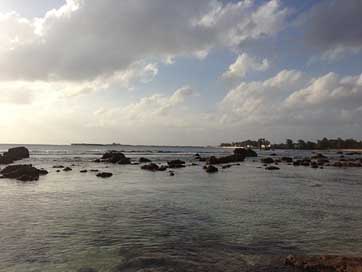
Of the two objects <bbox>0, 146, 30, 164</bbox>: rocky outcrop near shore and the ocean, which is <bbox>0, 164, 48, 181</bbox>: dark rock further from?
<bbox>0, 146, 30, 164</bbox>: rocky outcrop near shore

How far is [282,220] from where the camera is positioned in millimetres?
19812

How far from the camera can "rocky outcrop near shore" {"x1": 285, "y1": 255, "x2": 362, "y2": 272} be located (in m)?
11.3

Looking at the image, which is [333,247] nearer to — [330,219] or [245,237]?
[245,237]

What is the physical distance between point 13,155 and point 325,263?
3508 inches

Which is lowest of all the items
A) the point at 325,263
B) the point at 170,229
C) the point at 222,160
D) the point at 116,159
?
the point at 170,229

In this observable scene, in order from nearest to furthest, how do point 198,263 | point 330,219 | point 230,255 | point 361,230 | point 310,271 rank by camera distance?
point 310,271, point 198,263, point 230,255, point 361,230, point 330,219

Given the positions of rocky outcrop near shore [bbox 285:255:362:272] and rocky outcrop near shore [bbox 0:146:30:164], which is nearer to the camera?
rocky outcrop near shore [bbox 285:255:362:272]

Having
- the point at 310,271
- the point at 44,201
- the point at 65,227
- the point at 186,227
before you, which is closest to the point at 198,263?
the point at 310,271

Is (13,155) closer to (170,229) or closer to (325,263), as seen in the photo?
(170,229)

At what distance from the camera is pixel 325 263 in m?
11.9

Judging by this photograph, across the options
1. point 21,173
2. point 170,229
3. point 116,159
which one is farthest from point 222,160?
point 170,229

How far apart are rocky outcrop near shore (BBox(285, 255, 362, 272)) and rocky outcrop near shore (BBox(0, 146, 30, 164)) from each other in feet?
254

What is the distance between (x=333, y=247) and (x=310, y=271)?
353 centimetres

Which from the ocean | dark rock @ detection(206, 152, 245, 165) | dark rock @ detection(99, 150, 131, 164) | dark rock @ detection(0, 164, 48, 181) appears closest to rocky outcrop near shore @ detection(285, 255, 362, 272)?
the ocean
